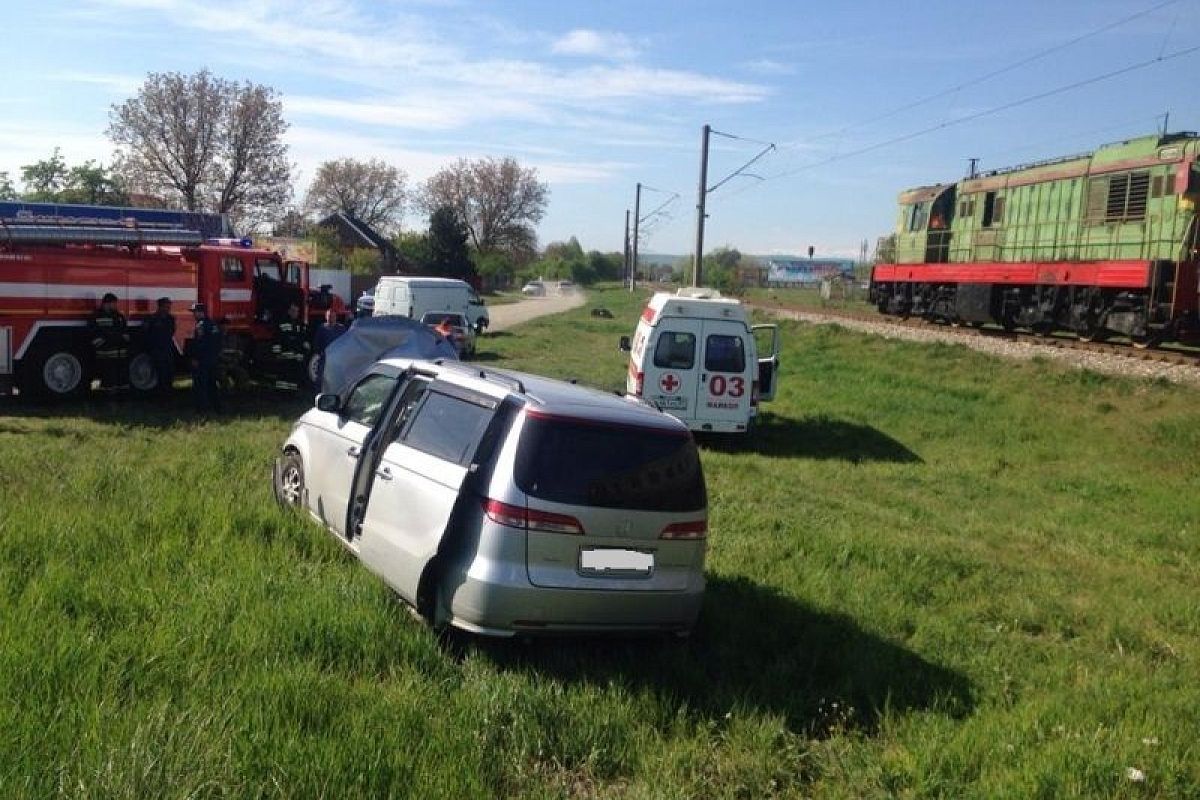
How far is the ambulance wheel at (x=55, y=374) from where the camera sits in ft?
48.9

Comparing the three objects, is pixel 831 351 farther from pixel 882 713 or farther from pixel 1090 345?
pixel 882 713

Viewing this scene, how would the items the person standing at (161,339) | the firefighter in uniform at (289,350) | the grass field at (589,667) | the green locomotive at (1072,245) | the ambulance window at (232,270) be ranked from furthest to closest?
the green locomotive at (1072,245) → the firefighter in uniform at (289,350) → the ambulance window at (232,270) → the person standing at (161,339) → the grass field at (589,667)

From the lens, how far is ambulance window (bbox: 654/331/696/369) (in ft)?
50.9

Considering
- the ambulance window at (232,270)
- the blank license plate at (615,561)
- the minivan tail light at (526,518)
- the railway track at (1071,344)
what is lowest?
the blank license plate at (615,561)

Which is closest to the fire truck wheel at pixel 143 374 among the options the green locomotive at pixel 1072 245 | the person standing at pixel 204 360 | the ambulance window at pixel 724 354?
the person standing at pixel 204 360

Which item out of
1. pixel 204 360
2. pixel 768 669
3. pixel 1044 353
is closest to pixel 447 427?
pixel 768 669

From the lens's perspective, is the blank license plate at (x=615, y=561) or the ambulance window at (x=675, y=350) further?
the ambulance window at (x=675, y=350)

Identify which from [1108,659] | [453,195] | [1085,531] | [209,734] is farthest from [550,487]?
[453,195]

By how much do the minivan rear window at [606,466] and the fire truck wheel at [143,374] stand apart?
41.7 ft

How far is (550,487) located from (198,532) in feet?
9.84

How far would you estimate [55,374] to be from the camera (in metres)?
15.2

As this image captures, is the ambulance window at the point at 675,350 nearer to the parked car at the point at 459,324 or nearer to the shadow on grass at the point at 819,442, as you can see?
the shadow on grass at the point at 819,442

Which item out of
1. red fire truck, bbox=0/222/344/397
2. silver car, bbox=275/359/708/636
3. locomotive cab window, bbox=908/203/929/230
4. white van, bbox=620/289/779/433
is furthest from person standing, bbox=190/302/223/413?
locomotive cab window, bbox=908/203/929/230

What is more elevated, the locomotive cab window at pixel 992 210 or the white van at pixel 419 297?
the locomotive cab window at pixel 992 210
